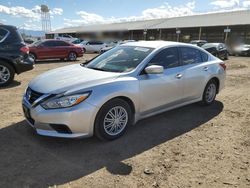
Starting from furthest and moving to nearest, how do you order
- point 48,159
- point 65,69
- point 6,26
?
point 6,26 → point 65,69 → point 48,159

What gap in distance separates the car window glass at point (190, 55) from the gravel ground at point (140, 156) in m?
1.19

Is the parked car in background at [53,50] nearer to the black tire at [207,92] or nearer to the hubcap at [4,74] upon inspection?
the hubcap at [4,74]

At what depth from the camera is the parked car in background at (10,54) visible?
8008 mm

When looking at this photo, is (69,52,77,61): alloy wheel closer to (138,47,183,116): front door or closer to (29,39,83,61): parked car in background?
(29,39,83,61): parked car in background

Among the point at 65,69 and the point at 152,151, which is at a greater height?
the point at 65,69

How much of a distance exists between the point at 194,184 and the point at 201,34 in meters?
45.5

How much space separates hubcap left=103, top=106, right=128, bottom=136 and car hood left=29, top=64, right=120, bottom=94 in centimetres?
52

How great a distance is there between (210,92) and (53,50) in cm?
1276

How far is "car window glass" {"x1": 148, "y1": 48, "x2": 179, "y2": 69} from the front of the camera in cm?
491

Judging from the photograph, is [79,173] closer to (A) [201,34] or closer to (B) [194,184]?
(B) [194,184]

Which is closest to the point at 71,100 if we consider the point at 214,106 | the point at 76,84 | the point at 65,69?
the point at 76,84

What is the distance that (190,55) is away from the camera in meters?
5.73

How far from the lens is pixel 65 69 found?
5.04 metres

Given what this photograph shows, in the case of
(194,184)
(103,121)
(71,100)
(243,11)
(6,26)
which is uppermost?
(243,11)
